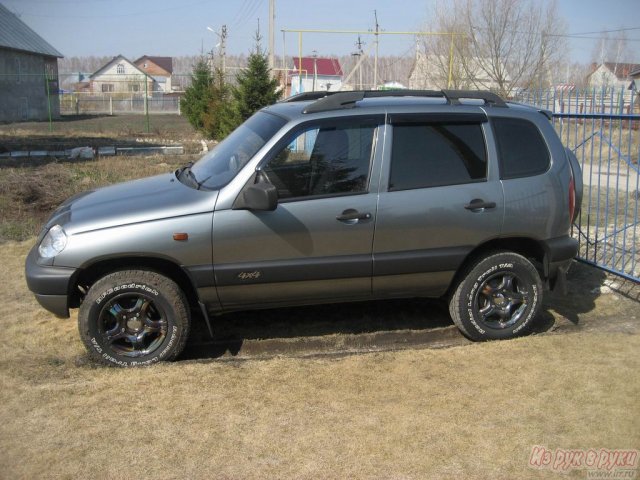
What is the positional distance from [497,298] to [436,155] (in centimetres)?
131

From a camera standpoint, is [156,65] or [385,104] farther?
[156,65]

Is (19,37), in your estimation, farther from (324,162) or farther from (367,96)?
(324,162)

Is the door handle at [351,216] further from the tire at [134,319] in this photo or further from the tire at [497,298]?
the tire at [134,319]

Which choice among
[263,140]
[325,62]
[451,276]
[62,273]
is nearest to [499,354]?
[451,276]

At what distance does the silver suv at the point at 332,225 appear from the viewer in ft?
14.9

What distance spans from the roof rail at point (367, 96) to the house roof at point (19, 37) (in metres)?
44.0

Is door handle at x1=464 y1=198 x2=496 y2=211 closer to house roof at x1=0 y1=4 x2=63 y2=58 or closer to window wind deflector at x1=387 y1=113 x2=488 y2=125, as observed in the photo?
window wind deflector at x1=387 y1=113 x2=488 y2=125

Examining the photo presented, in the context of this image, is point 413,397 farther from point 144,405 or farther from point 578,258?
point 578,258

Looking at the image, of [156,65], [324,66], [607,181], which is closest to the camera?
[607,181]

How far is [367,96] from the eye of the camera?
5254 millimetres

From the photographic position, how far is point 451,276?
16.7ft

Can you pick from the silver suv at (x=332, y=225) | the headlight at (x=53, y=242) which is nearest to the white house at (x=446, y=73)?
the silver suv at (x=332, y=225)

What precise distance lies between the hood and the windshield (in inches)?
6.4

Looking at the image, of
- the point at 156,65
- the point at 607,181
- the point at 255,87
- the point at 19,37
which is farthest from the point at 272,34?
the point at 156,65
